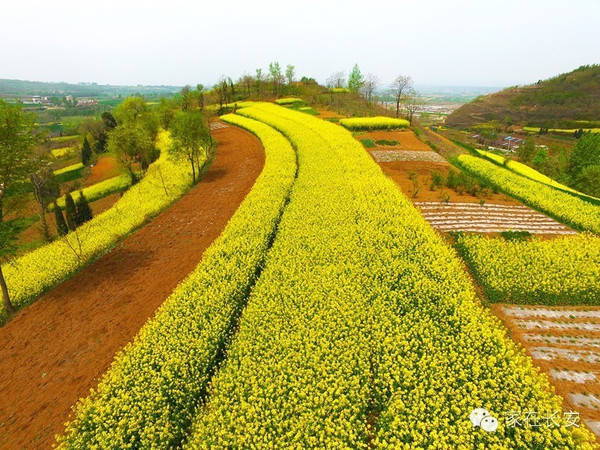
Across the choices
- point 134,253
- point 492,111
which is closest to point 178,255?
point 134,253

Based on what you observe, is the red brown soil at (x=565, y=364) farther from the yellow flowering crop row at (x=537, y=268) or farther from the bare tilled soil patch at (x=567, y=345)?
the yellow flowering crop row at (x=537, y=268)

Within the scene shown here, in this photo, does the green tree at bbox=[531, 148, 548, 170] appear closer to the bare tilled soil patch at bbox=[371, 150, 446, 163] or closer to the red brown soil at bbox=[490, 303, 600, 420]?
the bare tilled soil patch at bbox=[371, 150, 446, 163]

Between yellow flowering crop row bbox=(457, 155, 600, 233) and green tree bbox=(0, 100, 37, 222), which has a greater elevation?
green tree bbox=(0, 100, 37, 222)

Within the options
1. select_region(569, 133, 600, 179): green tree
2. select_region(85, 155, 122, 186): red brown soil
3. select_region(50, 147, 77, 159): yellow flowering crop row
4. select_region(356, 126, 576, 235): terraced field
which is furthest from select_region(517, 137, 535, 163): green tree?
select_region(50, 147, 77, 159): yellow flowering crop row

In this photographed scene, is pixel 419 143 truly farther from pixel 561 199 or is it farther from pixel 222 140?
pixel 222 140

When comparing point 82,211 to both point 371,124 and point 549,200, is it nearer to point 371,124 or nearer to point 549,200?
point 549,200

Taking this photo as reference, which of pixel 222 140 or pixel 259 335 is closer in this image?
pixel 259 335
